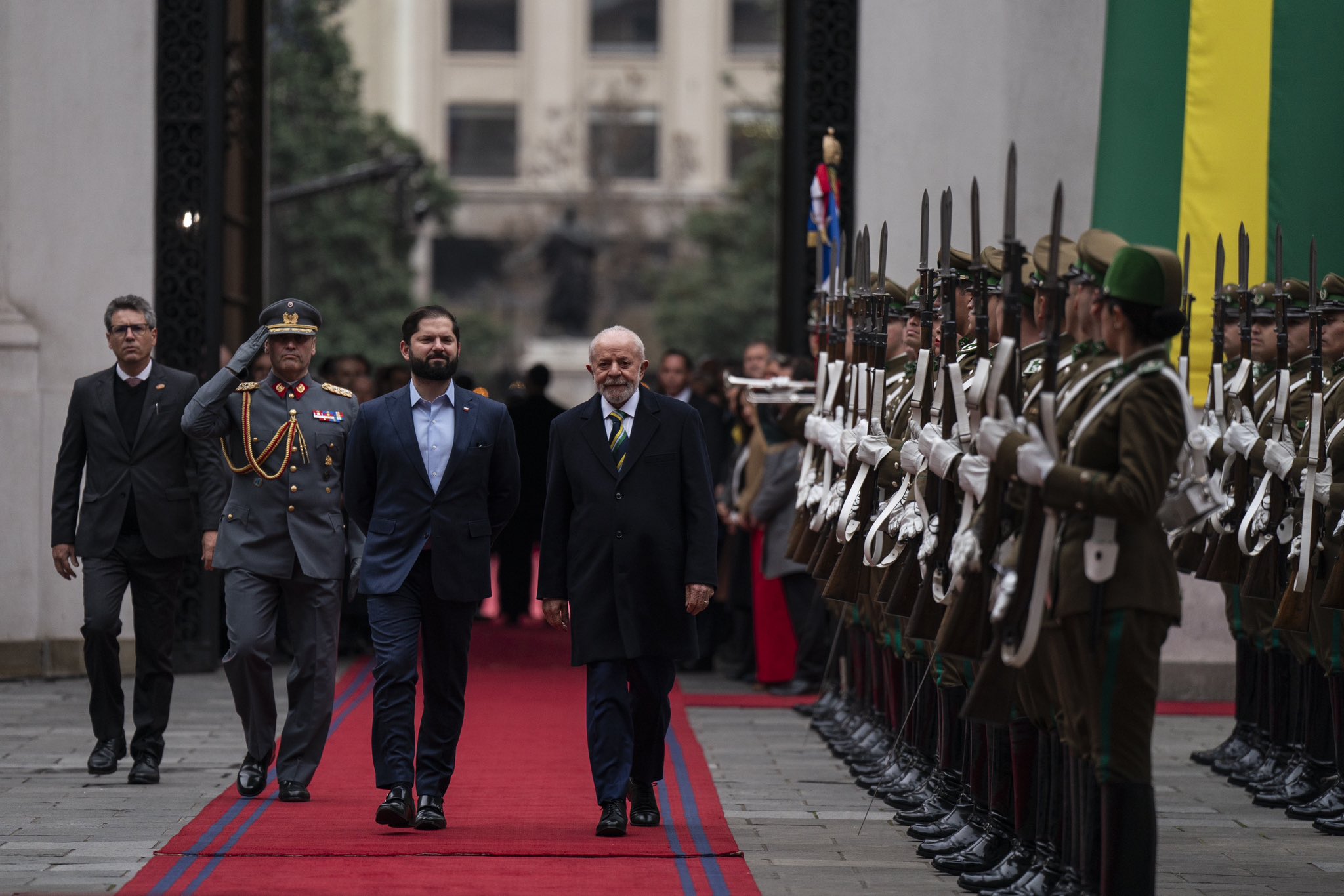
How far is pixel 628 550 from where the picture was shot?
8.08 m

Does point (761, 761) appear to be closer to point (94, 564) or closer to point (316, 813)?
point (316, 813)

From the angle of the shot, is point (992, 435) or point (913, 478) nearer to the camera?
point (992, 435)

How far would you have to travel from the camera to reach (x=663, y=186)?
63.1 metres

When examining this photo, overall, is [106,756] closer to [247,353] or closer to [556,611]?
[247,353]

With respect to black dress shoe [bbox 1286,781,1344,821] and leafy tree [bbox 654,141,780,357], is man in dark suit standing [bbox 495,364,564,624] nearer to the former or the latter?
black dress shoe [bbox 1286,781,1344,821]

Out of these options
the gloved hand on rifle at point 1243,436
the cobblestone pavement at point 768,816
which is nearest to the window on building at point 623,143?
the cobblestone pavement at point 768,816

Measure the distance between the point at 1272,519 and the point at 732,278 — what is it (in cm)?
3591

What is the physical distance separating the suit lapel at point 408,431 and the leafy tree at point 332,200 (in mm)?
24363

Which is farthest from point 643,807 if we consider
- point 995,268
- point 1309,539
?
point 1309,539

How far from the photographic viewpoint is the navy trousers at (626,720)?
7926 mm

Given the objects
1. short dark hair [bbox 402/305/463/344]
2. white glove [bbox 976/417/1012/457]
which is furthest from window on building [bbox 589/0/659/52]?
white glove [bbox 976/417/1012/457]

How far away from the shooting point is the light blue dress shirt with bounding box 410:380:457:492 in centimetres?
815

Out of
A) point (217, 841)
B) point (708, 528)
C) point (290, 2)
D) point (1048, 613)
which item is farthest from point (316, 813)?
point (290, 2)

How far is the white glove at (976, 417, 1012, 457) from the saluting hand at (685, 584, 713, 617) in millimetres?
1967
